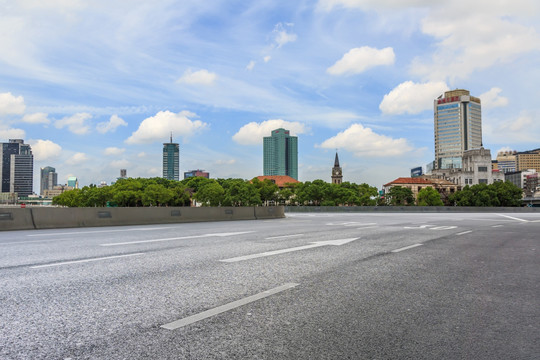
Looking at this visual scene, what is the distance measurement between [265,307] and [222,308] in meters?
0.44

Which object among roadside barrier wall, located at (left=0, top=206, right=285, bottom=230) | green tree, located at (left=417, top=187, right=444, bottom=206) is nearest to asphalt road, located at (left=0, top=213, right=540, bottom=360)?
roadside barrier wall, located at (left=0, top=206, right=285, bottom=230)

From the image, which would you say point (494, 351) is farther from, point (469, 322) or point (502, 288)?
point (502, 288)

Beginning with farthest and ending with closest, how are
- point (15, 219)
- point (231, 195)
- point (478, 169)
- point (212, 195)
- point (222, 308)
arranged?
point (478, 169) → point (212, 195) → point (231, 195) → point (15, 219) → point (222, 308)

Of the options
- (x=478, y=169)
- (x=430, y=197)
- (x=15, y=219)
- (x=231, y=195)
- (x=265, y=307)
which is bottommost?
(x=265, y=307)

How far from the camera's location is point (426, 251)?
369 inches

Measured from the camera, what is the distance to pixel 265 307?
14.0 feet

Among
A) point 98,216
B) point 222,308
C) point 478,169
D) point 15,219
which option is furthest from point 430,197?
point 222,308

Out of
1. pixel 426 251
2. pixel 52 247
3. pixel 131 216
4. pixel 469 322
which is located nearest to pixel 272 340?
pixel 469 322

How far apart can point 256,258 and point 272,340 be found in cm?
444

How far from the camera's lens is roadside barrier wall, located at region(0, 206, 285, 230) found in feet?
53.2

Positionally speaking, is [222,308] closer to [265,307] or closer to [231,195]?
[265,307]

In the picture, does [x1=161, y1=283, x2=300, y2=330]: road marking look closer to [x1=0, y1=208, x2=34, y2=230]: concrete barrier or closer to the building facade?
[x1=0, y1=208, x2=34, y2=230]: concrete barrier

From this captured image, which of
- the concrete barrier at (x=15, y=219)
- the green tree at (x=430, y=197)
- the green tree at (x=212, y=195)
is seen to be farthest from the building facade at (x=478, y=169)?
the concrete barrier at (x=15, y=219)

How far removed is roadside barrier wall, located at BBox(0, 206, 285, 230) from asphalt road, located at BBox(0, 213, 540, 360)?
31.0ft
